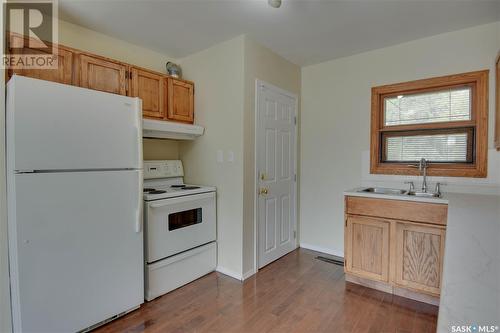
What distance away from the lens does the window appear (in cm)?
250

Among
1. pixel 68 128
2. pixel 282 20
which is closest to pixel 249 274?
pixel 68 128

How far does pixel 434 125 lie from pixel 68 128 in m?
3.31

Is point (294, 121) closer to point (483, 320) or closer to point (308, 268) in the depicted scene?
point (308, 268)

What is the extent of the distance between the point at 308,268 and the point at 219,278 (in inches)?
39.9

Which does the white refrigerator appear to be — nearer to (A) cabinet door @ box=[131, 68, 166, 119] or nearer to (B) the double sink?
(A) cabinet door @ box=[131, 68, 166, 119]

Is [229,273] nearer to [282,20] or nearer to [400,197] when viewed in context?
[400,197]

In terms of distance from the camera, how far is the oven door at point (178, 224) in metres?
2.35

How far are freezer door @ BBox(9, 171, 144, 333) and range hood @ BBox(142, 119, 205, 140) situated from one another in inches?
23.4

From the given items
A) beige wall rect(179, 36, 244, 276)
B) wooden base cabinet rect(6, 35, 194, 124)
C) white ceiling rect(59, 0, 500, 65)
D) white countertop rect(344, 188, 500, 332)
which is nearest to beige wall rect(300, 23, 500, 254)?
white ceiling rect(59, 0, 500, 65)

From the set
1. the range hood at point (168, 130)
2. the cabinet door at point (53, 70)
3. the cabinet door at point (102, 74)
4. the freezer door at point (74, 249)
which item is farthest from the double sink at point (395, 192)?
the cabinet door at point (53, 70)

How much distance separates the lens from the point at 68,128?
1.79 meters

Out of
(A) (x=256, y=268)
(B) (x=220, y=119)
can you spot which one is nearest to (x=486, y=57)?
(B) (x=220, y=119)

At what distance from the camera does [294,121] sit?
138 inches

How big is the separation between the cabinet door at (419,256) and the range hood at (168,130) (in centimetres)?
226
